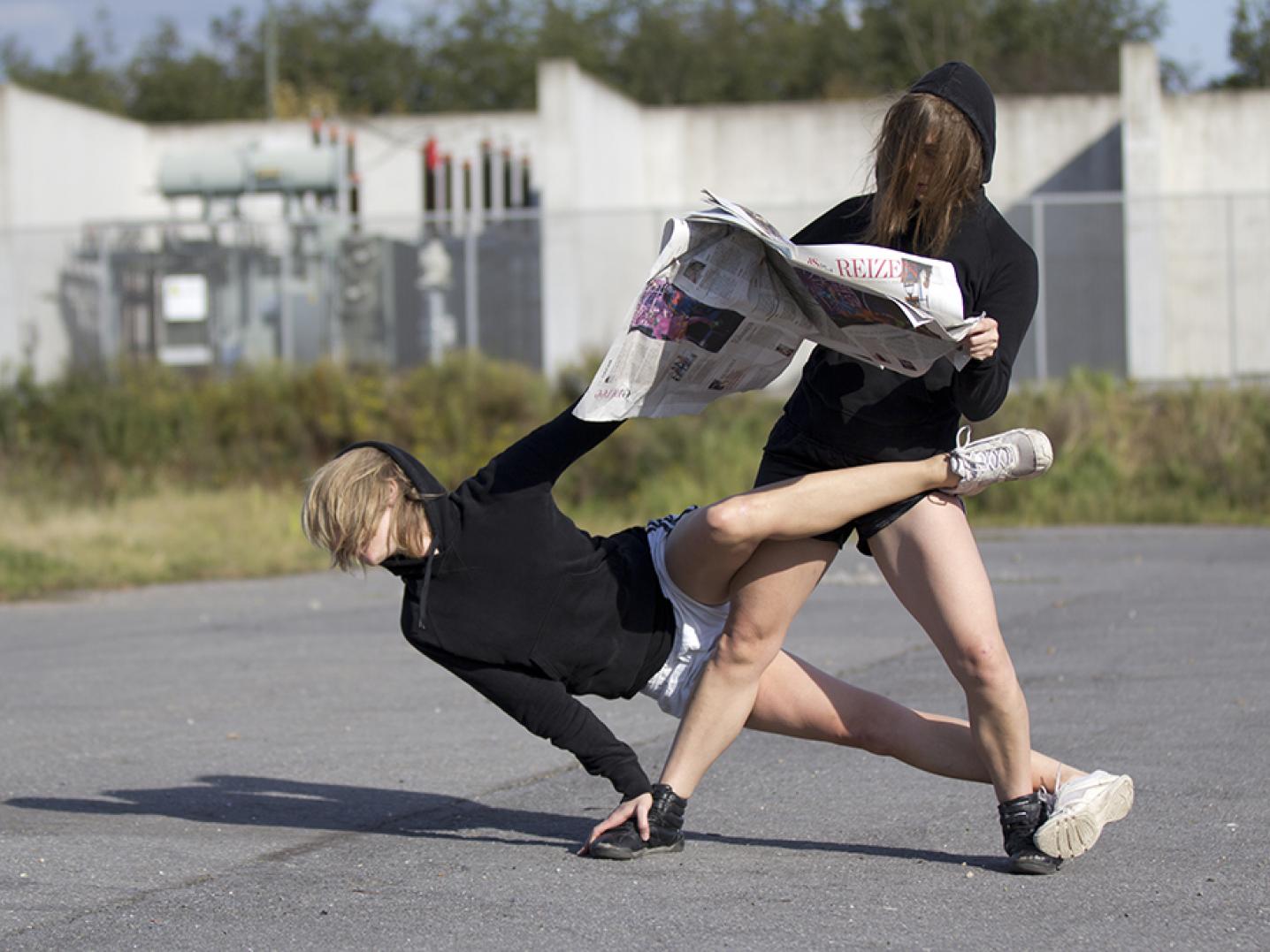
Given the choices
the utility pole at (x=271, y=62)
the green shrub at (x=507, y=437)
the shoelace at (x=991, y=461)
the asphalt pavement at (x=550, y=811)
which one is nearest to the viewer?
the asphalt pavement at (x=550, y=811)

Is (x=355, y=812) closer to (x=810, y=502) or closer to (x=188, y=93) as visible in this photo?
(x=810, y=502)

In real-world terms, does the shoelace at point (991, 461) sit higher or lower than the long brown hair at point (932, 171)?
lower

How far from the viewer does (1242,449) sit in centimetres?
1636

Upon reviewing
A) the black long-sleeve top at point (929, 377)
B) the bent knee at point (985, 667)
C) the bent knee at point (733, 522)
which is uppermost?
the black long-sleeve top at point (929, 377)

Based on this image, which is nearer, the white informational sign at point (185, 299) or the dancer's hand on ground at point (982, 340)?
the dancer's hand on ground at point (982, 340)

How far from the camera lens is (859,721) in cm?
442

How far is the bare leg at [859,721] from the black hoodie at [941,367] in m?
A: 0.71

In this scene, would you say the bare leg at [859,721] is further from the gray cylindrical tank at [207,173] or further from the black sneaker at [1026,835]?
the gray cylindrical tank at [207,173]

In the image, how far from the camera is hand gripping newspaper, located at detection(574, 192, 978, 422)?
374 centimetres

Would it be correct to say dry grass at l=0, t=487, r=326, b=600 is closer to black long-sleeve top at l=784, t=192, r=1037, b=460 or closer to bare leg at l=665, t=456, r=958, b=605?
bare leg at l=665, t=456, r=958, b=605

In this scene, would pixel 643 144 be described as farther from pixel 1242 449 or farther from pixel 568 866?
pixel 568 866

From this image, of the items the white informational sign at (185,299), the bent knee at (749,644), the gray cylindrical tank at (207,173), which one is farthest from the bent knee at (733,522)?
the gray cylindrical tank at (207,173)

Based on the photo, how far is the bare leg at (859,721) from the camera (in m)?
4.37

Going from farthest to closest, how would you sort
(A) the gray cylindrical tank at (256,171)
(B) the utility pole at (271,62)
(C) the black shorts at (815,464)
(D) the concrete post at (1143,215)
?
(B) the utility pole at (271,62) < (A) the gray cylindrical tank at (256,171) < (D) the concrete post at (1143,215) < (C) the black shorts at (815,464)
